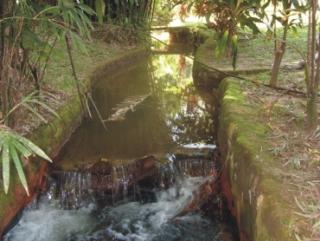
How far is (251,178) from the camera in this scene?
354 centimetres

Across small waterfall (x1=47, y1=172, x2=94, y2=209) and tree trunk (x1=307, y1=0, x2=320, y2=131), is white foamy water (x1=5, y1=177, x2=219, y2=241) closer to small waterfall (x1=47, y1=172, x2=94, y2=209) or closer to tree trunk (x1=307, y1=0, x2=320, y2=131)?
small waterfall (x1=47, y1=172, x2=94, y2=209)

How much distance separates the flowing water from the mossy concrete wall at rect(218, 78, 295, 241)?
0.31m

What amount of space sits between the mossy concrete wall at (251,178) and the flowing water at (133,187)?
0.31m

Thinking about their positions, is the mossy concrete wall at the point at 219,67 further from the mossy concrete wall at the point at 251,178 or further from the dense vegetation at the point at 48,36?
the dense vegetation at the point at 48,36

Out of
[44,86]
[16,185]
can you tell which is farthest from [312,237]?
[44,86]

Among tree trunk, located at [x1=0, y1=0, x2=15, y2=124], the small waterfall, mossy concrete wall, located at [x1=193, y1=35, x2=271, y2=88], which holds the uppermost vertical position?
tree trunk, located at [x1=0, y1=0, x2=15, y2=124]

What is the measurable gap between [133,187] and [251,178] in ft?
5.42

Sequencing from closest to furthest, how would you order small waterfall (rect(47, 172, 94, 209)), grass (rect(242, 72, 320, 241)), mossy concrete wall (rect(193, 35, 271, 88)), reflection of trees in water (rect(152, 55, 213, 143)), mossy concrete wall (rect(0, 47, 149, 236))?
grass (rect(242, 72, 320, 241)) < mossy concrete wall (rect(0, 47, 149, 236)) < small waterfall (rect(47, 172, 94, 209)) < reflection of trees in water (rect(152, 55, 213, 143)) < mossy concrete wall (rect(193, 35, 271, 88))

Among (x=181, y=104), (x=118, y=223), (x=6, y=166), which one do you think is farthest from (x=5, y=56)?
(x=181, y=104)

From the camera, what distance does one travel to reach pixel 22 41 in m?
3.87

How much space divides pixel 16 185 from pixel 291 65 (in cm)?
465

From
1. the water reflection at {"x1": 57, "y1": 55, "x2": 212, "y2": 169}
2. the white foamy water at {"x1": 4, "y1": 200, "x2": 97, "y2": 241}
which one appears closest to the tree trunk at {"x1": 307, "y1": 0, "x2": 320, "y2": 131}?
the water reflection at {"x1": 57, "y1": 55, "x2": 212, "y2": 169}

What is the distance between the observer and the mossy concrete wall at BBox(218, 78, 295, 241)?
292cm

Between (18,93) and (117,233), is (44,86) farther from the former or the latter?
(117,233)
